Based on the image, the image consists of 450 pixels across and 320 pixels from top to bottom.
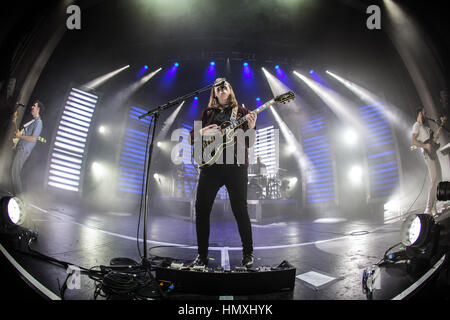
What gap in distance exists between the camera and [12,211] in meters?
1.69

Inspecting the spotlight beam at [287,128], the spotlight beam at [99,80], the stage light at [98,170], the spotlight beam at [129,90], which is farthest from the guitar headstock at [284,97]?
the stage light at [98,170]

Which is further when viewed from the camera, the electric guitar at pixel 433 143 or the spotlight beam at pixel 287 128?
the spotlight beam at pixel 287 128

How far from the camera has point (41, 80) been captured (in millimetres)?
2002

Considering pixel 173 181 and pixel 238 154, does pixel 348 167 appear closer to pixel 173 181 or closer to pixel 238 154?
pixel 238 154

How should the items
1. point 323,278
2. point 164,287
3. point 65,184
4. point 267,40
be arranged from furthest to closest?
point 267,40 → point 65,184 → point 323,278 → point 164,287

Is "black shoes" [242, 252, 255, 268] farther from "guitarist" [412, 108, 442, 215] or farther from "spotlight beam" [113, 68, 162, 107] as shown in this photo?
"spotlight beam" [113, 68, 162, 107]

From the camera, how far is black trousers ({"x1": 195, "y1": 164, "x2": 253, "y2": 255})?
1.70m

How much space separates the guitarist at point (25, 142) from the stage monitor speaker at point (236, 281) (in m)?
1.99

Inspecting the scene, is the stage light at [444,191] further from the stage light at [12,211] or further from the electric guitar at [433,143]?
the stage light at [12,211]

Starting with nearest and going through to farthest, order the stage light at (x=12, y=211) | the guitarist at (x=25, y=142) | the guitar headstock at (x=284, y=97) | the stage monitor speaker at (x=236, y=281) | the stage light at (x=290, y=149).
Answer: the stage monitor speaker at (x=236, y=281) → the stage light at (x=12, y=211) → the guitarist at (x=25, y=142) → the guitar headstock at (x=284, y=97) → the stage light at (x=290, y=149)

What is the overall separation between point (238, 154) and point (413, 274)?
1.64 meters

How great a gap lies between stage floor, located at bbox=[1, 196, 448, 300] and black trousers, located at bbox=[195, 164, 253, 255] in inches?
12.7

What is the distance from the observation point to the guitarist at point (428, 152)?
1739 millimetres

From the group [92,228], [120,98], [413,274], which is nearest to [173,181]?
[92,228]
